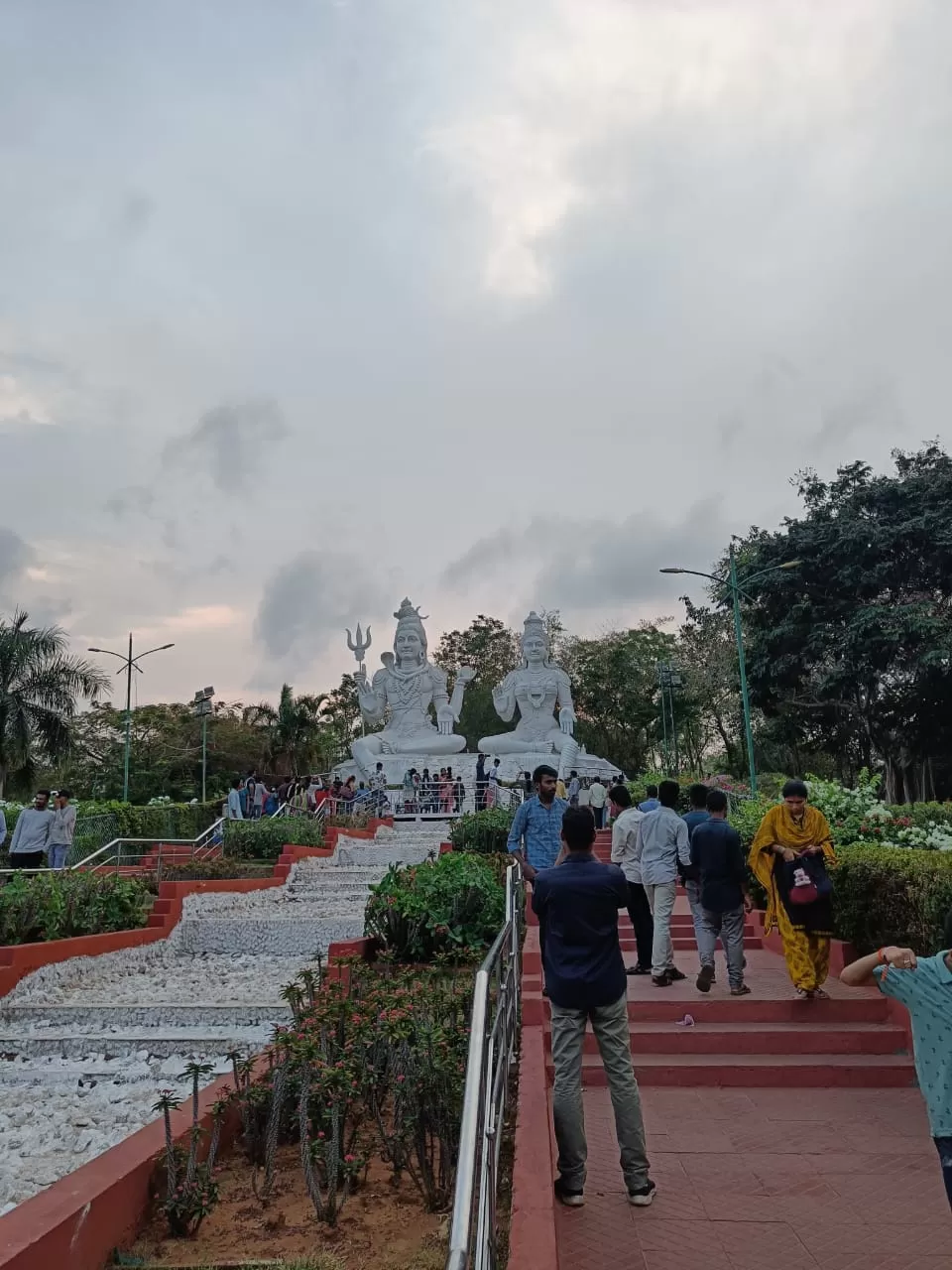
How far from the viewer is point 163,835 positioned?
827 inches

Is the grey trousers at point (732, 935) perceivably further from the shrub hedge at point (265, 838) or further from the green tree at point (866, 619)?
the green tree at point (866, 619)

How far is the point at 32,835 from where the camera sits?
1279cm

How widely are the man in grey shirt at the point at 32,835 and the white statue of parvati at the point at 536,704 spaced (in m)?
16.7

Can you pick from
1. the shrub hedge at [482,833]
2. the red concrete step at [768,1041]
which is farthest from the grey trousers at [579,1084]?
the shrub hedge at [482,833]

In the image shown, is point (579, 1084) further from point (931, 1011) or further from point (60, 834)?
point (60, 834)

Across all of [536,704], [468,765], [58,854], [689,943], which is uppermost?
[536,704]

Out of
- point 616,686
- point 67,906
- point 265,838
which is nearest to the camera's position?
point 67,906

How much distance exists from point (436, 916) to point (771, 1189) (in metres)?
4.59

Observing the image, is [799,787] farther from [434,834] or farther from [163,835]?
[163,835]

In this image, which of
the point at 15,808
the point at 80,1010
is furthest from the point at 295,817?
the point at 80,1010

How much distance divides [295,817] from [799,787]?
13.6 metres

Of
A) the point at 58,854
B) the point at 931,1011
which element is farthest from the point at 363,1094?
the point at 58,854

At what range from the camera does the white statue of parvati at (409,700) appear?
1137 inches

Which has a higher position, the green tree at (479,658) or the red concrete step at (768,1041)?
the green tree at (479,658)
